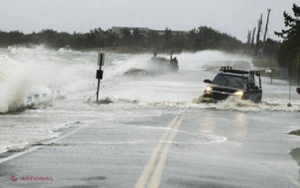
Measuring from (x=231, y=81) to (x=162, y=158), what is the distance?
16.5 metres

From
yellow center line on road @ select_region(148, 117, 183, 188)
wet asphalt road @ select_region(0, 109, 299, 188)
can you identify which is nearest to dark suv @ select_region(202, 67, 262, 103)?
wet asphalt road @ select_region(0, 109, 299, 188)

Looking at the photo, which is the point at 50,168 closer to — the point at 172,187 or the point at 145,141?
the point at 172,187

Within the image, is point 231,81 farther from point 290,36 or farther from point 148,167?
point 290,36

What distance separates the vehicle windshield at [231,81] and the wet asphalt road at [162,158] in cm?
806

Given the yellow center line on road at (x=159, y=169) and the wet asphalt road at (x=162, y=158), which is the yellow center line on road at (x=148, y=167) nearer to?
the wet asphalt road at (x=162, y=158)

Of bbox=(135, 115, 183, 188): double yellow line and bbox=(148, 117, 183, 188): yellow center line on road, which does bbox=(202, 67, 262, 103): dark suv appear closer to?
bbox=(135, 115, 183, 188): double yellow line

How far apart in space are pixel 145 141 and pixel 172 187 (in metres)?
5.73

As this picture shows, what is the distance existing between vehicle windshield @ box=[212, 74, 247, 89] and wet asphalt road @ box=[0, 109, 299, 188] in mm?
8063

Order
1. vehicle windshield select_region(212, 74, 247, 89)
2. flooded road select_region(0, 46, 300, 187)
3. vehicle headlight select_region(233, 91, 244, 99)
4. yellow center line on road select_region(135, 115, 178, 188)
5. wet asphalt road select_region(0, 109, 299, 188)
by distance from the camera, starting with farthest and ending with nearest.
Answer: vehicle windshield select_region(212, 74, 247, 89) < vehicle headlight select_region(233, 91, 244, 99) < flooded road select_region(0, 46, 300, 187) < wet asphalt road select_region(0, 109, 299, 188) < yellow center line on road select_region(135, 115, 178, 188)

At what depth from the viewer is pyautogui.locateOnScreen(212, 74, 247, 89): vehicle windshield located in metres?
27.3

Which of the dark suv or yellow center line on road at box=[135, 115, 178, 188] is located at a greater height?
the dark suv

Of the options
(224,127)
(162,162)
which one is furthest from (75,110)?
(162,162)

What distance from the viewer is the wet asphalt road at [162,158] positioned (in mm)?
9188

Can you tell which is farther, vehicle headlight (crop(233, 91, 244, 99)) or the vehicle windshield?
the vehicle windshield
